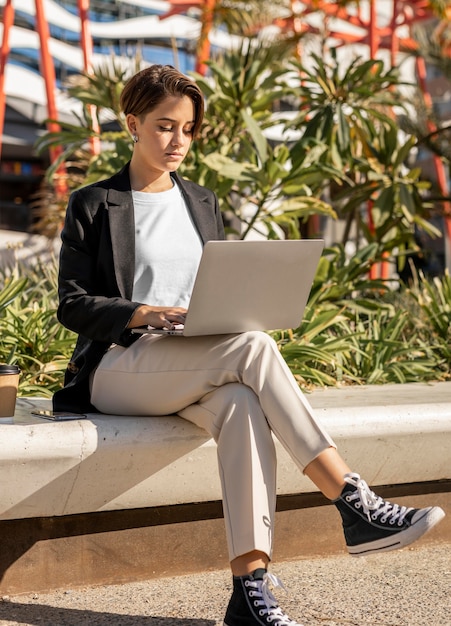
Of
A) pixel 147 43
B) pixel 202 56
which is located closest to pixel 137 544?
pixel 202 56

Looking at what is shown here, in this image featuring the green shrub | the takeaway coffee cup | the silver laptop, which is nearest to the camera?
the silver laptop

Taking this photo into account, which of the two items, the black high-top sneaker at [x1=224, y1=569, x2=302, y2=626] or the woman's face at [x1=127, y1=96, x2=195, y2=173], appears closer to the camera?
the black high-top sneaker at [x1=224, y1=569, x2=302, y2=626]

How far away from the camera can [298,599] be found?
7.87ft

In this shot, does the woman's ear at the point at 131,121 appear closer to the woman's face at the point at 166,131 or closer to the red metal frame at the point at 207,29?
the woman's face at the point at 166,131

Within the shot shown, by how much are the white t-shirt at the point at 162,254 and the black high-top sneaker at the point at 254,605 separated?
86 centimetres

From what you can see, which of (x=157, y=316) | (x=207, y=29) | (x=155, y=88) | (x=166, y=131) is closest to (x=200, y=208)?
(x=166, y=131)

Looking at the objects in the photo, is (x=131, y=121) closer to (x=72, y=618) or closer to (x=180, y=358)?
(x=180, y=358)

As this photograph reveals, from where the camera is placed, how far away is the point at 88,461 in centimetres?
236

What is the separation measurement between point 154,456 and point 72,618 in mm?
465

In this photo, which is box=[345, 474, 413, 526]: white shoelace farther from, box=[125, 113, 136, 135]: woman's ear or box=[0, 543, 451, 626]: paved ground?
box=[125, 113, 136, 135]: woman's ear

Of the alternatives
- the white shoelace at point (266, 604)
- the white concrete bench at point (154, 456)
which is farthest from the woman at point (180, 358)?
the white concrete bench at point (154, 456)

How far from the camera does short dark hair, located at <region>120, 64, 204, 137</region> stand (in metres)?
2.60

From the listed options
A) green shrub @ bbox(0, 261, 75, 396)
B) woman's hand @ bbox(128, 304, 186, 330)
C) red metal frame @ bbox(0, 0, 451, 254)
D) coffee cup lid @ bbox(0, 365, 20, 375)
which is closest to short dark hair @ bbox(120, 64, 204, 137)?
woman's hand @ bbox(128, 304, 186, 330)

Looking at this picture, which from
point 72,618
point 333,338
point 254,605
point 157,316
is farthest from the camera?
point 333,338
